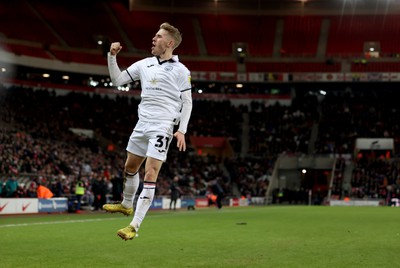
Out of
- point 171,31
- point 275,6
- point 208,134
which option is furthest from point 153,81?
point 208,134

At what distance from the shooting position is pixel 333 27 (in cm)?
6188

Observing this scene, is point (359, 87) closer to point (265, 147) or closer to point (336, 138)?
point (336, 138)

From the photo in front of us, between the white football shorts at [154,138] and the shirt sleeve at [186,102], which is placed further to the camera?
the shirt sleeve at [186,102]

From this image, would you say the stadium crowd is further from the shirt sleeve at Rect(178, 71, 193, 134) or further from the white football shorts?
the shirt sleeve at Rect(178, 71, 193, 134)

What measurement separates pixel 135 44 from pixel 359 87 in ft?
87.2

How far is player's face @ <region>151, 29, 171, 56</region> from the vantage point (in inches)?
336

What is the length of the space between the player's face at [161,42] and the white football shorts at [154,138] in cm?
108

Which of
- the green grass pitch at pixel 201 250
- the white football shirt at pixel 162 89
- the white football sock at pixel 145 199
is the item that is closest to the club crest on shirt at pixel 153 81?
the white football shirt at pixel 162 89

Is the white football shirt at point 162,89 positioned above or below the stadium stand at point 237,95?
below

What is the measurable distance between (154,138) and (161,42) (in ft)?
4.67

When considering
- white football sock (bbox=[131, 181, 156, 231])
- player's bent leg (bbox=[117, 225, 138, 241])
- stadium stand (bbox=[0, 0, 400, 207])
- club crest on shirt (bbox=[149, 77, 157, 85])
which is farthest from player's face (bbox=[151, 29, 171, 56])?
stadium stand (bbox=[0, 0, 400, 207])

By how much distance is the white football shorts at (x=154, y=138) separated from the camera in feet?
27.1

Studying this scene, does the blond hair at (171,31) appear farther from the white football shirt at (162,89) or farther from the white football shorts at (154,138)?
the white football shorts at (154,138)

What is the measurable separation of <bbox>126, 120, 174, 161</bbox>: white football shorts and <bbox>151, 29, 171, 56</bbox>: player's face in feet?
3.53
